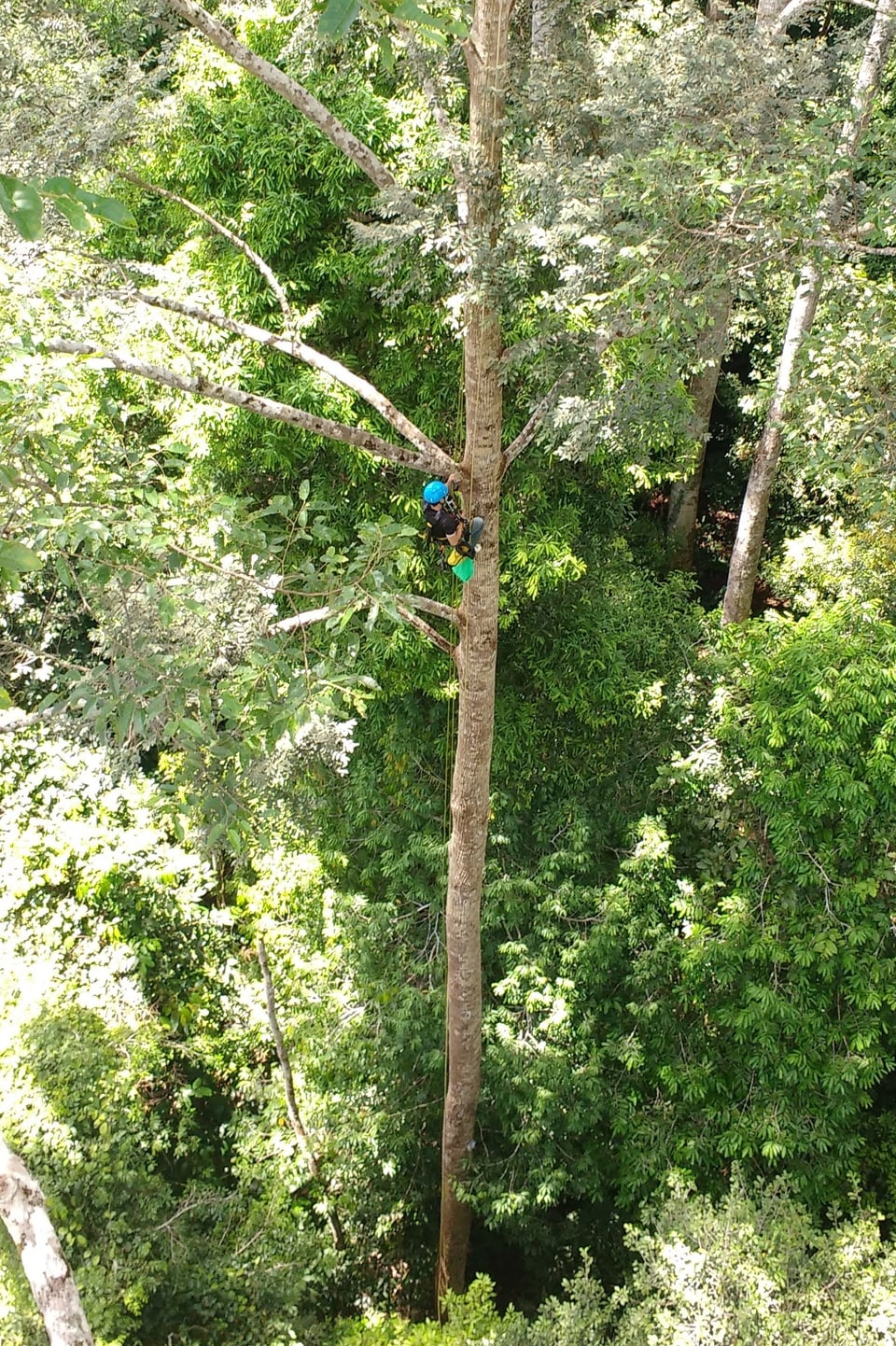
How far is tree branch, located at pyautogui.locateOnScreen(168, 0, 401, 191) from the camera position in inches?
127

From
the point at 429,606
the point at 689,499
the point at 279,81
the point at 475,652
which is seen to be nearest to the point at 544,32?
the point at 279,81

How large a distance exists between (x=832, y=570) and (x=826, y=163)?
4.69 metres

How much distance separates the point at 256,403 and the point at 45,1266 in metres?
3.70

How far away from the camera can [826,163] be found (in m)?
3.14

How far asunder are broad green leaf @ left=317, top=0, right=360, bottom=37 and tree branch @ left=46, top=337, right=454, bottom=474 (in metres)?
2.31

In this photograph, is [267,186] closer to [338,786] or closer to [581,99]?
[581,99]

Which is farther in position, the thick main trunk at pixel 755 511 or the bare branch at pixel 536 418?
the thick main trunk at pixel 755 511

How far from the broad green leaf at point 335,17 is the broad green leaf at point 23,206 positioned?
17.1 inches

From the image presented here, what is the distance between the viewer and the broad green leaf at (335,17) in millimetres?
1081

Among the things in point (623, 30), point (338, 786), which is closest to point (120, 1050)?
point (338, 786)

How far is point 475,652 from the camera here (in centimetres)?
449

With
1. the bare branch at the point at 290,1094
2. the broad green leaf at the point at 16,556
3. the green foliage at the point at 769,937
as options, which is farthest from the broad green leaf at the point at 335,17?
the bare branch at the point at 290,1094

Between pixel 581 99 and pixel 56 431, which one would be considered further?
pixel 581 99

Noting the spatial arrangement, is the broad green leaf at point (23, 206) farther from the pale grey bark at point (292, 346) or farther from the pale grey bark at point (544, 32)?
the pale grey bark at point (544, 32)
